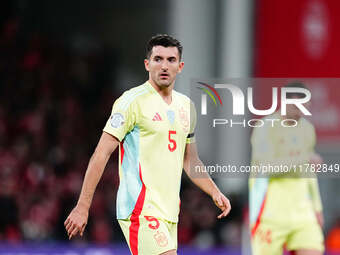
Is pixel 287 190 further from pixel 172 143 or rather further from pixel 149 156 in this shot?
pixel 149 156

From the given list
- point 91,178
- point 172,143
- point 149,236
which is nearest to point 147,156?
point 172,143

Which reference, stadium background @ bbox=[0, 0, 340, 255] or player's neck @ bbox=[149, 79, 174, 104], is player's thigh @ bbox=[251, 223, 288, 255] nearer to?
player's neck @ bbox=[149, 79, 174, 104]

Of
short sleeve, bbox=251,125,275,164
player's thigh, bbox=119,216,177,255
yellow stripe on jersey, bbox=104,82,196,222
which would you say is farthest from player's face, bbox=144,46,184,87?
short sleeve, bbox=251,125,275,164

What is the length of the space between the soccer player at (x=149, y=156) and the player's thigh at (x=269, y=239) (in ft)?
6.96

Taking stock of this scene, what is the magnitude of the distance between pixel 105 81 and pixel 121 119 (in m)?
11.8

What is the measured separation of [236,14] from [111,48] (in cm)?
433

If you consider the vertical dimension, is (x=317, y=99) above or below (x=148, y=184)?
above

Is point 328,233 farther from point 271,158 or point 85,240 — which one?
point 271,158

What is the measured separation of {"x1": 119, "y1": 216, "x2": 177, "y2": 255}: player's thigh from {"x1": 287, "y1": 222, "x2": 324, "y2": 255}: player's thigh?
2.11 meters

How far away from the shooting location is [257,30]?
1405 cm

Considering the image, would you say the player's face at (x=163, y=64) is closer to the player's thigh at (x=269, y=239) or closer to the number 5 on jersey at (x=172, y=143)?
the number 5 on jersey at (x=172, y=143)

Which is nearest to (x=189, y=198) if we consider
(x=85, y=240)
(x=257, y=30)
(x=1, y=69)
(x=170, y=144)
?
(x=85, y=240)

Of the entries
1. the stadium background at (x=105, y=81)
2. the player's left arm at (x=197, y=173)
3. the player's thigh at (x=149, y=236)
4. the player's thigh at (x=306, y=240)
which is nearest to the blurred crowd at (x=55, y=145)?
the stadium background at (x=105, y=81)

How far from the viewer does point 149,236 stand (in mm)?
5371
